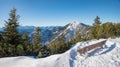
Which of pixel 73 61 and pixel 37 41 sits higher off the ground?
pixel 73 61

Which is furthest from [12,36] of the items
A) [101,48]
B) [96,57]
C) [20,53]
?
[96,57]

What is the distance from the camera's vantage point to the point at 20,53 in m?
26.2

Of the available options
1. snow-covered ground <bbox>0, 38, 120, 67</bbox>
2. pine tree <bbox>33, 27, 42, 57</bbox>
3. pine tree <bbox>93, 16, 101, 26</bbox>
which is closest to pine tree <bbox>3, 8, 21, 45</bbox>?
pine tree <bbox>33, 27, 42, 57</bbox>

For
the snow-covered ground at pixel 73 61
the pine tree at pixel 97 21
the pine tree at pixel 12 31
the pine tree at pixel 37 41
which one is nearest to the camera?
the snow-covered ground at pixel 73 61

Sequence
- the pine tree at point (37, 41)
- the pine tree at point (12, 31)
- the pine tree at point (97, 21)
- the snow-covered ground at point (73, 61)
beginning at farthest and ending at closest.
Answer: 1. the pine tree at point (97, 21)
2. the pine tree at point (37, 41)
3. the pine tree at point (12, 31)
4. the snow-covered ground at point (73, 61)


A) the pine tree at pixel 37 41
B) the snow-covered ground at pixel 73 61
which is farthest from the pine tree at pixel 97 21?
the snow-covered ground at pixel 73 61

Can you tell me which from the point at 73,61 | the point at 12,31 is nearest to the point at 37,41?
the point at 12,31

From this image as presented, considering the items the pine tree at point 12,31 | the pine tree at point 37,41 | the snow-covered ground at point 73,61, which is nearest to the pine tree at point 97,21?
the pine tree at point 37,41

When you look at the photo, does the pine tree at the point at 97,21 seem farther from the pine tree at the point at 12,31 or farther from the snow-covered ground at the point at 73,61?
the snow-covered ground at the point at 73,61

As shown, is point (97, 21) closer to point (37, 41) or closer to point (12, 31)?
point (37, 41)

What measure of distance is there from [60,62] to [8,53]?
1644 cm

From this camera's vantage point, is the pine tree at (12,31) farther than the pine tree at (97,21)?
No

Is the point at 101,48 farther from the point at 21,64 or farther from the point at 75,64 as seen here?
the point at 21,64

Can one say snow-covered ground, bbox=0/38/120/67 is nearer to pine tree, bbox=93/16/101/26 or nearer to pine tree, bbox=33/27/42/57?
pine tree, bbox=33/27/42/57
